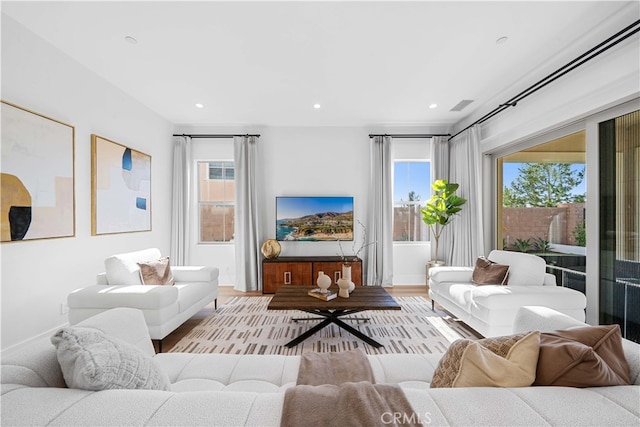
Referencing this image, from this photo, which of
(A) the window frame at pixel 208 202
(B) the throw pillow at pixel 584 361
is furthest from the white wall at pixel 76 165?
(B) the throw pillow at pixel 584 361

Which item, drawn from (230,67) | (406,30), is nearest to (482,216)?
(406,30)

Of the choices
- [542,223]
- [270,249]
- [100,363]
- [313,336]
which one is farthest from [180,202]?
[542,223]

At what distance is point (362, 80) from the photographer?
→ 3.26 metres

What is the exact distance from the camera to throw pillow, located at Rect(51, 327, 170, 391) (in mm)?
902

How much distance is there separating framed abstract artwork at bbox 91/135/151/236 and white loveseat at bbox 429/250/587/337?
13.1 ft

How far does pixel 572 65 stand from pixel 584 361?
287 cm

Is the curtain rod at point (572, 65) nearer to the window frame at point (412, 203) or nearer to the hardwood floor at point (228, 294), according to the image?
the window frame at point (412, 203)

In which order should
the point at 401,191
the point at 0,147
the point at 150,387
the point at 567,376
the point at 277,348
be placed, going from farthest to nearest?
the point at 401,191 → the point at 277,348 → the point at 0,147 → the point at 150,387 → the point at 567,376

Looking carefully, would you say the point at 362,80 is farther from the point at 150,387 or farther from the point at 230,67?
the point at 150,387

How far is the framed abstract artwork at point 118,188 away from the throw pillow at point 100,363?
104 inches

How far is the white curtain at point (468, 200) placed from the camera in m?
4.05

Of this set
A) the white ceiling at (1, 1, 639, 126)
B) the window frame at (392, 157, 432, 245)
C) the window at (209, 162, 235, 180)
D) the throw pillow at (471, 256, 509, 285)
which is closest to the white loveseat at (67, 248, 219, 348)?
the white ceiling at (1, 1, 639, 126)

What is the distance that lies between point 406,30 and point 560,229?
8.56 feet

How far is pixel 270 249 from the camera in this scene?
15.2ft
